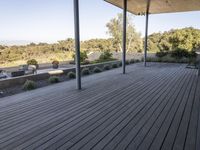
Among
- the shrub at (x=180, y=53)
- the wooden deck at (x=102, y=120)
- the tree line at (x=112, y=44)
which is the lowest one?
the wooden deck at (x=102, y=120)

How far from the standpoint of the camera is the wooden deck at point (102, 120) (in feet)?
6.53

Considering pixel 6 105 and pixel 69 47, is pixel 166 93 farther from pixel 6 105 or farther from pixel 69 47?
pixel 69 47

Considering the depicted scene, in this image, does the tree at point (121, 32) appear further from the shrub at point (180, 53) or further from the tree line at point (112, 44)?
the shrub at point (180, 53)

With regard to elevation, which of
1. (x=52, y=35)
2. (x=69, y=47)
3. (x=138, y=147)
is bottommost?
(x=138, y=147)

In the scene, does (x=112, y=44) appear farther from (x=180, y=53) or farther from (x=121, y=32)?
(x=180, y=53)

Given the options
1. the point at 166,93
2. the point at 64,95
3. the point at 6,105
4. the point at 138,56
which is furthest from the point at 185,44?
the point at 6,105

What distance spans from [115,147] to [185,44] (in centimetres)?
1486

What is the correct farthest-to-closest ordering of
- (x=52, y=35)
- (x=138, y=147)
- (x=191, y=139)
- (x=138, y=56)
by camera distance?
(x=52, y=35) < (x=138, y=56) < (x=191, y=139) < (x=138, y=147)

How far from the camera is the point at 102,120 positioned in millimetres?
2627

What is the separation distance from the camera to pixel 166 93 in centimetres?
417

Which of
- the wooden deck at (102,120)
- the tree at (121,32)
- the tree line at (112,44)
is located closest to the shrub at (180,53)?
the tree line at (112,44)

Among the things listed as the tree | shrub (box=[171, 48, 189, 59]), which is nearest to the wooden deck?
shrub (box=[171, 48, 189, 59])

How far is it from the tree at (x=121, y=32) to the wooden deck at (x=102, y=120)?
53.4 ft

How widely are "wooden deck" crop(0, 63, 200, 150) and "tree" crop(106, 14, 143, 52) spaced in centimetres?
1627
